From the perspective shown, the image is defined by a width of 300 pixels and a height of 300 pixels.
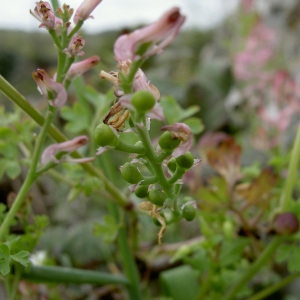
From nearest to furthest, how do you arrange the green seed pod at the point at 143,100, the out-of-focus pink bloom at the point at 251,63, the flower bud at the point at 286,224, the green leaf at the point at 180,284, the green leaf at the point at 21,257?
the green seed pod at the point at 143,100 → the green leaf at the point at 21,257 → the flower bud at the point at 286,224 → the green leaf at the point at 180,284 → the out-of-focus pink bloom at the point at 251,63

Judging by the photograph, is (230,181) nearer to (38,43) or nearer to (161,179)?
(161,179)

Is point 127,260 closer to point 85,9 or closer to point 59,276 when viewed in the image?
point 59,276

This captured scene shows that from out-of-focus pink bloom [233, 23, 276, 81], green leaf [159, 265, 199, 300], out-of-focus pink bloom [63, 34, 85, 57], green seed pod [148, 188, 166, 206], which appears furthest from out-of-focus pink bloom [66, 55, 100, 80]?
out-of-focus pink bloom [233, 23, 276, 81]

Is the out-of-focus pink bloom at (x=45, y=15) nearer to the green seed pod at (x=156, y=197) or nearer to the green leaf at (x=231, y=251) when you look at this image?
the green seed pod at (x=156, y=197)

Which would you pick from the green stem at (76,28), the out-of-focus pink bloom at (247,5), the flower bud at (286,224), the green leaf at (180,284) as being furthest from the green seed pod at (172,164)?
the out-of-focus pink bloom at (247,5)

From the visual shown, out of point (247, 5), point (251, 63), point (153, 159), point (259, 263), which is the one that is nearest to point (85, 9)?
point (153, 159)

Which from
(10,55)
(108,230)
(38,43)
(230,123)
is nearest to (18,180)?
(230,123)
